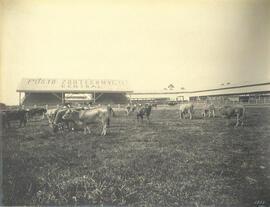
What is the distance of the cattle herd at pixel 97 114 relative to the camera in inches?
130

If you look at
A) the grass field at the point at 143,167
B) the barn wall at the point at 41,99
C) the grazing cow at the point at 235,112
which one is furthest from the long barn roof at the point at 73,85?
the grazing cow at the point at 235,112

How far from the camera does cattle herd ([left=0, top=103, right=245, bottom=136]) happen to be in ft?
10.8

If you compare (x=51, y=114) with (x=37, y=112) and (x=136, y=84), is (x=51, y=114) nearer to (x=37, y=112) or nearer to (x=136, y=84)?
(x=37, y=112)

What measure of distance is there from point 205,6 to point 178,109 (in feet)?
5.99

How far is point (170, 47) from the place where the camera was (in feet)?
9.87

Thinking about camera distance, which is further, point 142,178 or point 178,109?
point 178,109

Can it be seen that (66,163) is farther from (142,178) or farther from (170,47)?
(170,47)

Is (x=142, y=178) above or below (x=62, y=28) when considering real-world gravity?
below

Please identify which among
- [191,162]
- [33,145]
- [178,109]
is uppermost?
[178,109]

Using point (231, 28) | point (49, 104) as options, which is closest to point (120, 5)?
point (231, 28)

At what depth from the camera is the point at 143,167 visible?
2.75m

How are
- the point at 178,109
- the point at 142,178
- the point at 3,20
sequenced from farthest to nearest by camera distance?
the point at 178,109 < the point at 3,20 < the point at 142,178

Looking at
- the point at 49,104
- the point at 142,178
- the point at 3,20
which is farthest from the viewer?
the point at 49,104

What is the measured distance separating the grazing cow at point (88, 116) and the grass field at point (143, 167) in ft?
1.52
